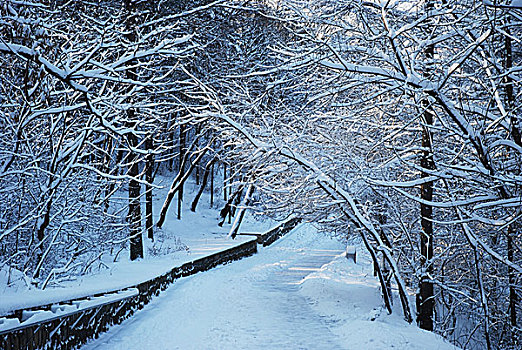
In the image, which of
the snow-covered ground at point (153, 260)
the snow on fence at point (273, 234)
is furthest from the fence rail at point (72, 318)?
the snow on fence at point (273, 234)

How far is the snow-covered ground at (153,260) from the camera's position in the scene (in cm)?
667

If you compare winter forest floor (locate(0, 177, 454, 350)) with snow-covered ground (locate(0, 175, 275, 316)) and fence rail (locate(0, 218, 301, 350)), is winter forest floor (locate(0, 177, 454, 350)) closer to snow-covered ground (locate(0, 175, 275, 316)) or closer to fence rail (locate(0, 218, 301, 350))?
snow-covered ground (locate(0, 175, 275, 316))

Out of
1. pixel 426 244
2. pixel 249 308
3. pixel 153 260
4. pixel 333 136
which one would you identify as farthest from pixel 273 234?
pixel 426 244

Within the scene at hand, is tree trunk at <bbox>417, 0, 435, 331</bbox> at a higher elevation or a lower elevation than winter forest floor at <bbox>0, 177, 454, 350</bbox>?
A: higher

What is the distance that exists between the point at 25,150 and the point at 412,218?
8.34 meters

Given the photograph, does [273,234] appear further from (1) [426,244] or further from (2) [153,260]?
(1) [426,244]

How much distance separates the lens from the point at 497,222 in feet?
15.7

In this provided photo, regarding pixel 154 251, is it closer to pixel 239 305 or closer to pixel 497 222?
pixel 239 305

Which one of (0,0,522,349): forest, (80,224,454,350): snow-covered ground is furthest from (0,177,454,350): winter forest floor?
(0,0,522,349): forest

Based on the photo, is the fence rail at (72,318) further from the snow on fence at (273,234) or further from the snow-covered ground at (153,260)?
the snow on fence at (273,234)

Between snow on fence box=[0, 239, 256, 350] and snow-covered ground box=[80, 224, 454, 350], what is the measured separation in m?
0.24

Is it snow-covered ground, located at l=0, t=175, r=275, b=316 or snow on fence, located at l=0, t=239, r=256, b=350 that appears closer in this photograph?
snow on fence, located at l=0, t=239, r=256, b=350

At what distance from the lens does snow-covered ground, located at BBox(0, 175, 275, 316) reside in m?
6.67

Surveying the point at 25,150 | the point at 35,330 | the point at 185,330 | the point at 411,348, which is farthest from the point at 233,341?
the point at 25,150
